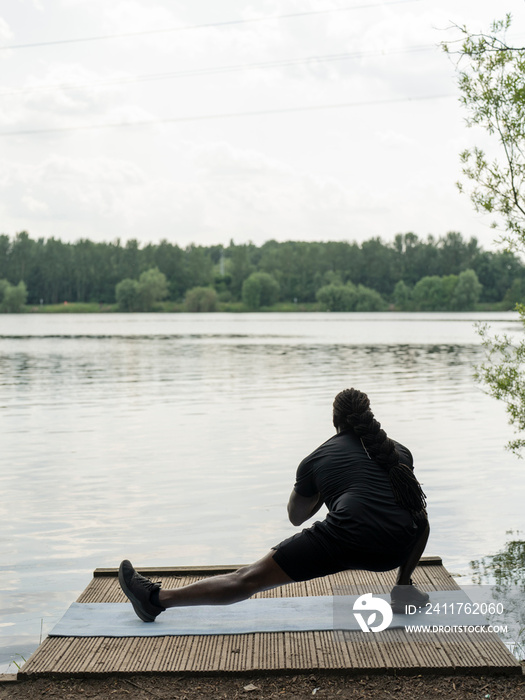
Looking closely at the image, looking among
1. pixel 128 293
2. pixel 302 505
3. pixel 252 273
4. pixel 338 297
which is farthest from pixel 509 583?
pixel 252 273

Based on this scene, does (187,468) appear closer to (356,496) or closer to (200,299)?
(356,496)

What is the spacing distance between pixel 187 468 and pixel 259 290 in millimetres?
161478

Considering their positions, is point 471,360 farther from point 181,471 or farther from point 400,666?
point 400,666

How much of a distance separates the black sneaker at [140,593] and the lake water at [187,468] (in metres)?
1.07

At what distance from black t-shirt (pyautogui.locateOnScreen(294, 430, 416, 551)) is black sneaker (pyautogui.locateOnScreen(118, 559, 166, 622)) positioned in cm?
124

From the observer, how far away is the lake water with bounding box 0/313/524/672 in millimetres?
8617

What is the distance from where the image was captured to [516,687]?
4.50m

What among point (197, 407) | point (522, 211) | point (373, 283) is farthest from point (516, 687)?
point (373, 283)

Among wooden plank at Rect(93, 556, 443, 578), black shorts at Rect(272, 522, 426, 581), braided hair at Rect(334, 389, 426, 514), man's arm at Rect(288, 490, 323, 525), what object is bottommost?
wooden plank at Rect(93, 556, 443, 578)

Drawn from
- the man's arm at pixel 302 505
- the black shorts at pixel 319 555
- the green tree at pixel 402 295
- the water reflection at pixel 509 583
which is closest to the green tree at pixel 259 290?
the green tree at pixel 402 295

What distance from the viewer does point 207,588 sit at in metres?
5.32

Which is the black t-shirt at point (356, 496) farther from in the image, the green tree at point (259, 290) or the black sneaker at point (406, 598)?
the green tree at point (259, 290)

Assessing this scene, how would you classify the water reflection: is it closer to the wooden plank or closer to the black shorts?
the wooden plank

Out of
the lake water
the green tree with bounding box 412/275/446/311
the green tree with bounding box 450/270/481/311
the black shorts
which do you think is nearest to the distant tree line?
the green tree with bounding box 412/275/446/311
